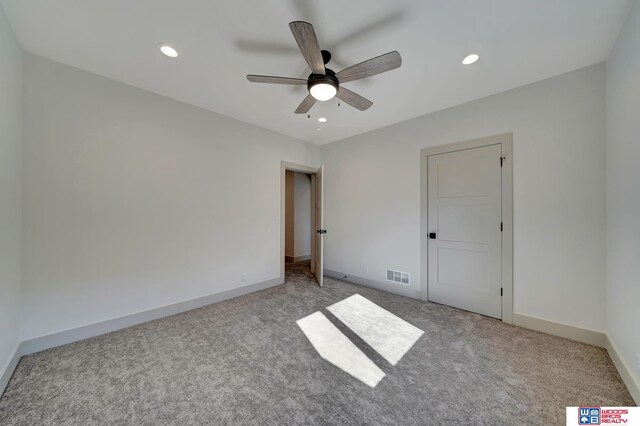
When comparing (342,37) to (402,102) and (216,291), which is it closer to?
(402,102)

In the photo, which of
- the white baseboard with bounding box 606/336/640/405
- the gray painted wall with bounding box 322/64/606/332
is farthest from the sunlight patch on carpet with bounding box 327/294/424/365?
the white baseboard with bounding box 606/336/640/405

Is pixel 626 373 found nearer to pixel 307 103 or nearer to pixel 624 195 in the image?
pixel 624 195

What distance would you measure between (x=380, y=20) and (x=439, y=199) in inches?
91.0

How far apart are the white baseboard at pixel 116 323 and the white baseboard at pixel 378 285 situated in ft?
5.79

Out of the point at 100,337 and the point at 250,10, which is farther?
the point at 100,337

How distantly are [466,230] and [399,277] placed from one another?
1.21 m

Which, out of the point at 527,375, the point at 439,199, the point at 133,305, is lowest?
the point at 527,375

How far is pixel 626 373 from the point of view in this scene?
1730 mm

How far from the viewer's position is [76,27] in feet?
6.01

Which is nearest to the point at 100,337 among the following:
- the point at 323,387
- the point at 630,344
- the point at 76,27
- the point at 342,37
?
the point at 323,387

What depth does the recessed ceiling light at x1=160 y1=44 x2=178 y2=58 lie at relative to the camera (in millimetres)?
2029

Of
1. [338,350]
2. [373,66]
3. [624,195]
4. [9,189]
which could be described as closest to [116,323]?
[9,189]

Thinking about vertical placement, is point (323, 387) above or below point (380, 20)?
below

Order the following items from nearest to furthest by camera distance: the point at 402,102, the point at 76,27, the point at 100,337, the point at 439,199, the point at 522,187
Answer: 1. the point at 76,27
2. the point at 100,337
3. the point at 522,187
4. the point at 402,102
5. the point at 439,199
